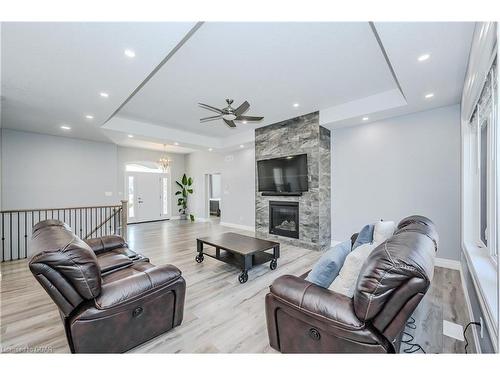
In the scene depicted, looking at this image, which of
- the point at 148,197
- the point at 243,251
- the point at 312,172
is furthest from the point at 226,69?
the point at 148,197

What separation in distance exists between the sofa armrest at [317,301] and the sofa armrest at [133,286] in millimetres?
943

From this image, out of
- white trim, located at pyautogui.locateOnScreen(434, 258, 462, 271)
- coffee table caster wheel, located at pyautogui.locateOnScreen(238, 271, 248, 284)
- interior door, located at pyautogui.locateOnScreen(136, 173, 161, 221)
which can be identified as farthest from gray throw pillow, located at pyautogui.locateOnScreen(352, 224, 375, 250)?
interior door, located at pyautogui.locateOnScreen(136, 173, 161, 221)

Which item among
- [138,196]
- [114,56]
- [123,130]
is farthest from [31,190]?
[114,56]

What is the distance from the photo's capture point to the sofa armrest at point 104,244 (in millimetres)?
2836

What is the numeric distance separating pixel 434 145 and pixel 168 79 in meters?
4.51

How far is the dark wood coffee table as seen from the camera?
303 centimetres

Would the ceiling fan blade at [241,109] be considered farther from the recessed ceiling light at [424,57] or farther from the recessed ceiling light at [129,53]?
the recessed ceiling light at [424,57]

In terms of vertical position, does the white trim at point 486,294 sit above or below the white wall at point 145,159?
below

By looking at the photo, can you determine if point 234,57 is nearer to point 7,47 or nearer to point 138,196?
point 7,47

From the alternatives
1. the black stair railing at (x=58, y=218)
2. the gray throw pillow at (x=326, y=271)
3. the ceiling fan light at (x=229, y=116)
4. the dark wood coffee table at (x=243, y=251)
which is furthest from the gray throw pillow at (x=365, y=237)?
the black stair railing at (x=58, y=218)

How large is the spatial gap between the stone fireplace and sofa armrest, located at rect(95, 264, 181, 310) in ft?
11.7

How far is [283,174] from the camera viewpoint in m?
5.14
